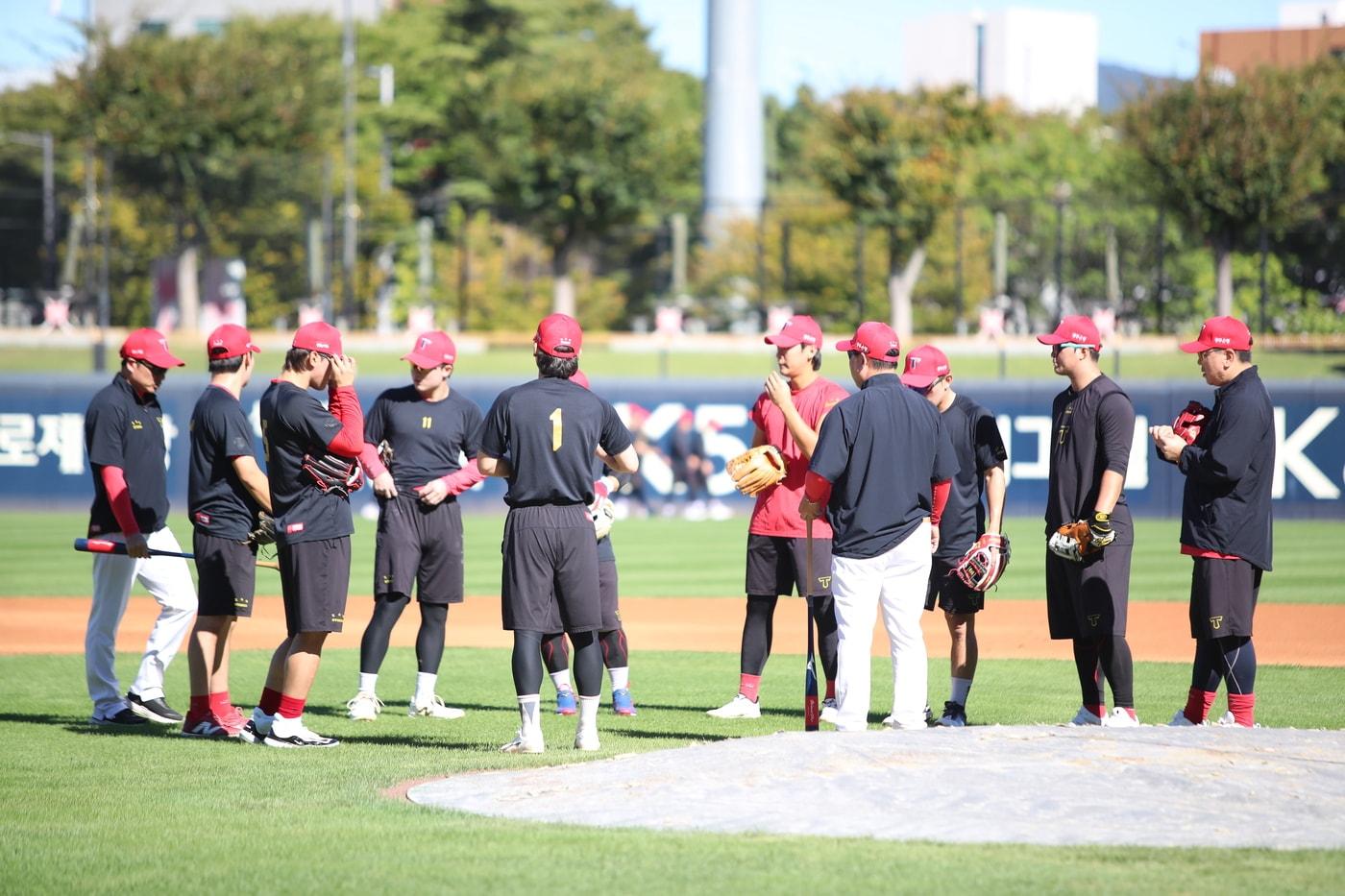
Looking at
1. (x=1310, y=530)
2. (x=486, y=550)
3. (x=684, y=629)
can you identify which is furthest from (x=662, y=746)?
(x=1310, y=530)

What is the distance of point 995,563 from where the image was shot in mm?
8375

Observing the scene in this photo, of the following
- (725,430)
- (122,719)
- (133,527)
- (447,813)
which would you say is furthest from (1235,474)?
(725,430)

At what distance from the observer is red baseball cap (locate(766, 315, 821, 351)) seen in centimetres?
841

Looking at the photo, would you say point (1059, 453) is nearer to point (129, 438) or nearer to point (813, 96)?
point (129, 438)

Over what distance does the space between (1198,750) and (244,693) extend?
610 centimetres

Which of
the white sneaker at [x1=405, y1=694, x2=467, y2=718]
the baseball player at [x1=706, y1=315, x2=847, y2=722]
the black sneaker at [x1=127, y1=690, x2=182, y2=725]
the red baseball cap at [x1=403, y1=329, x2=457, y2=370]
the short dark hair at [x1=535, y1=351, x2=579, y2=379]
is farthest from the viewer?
the red baseball cap at [x1=403, y1=329, x2=457, y2=370]

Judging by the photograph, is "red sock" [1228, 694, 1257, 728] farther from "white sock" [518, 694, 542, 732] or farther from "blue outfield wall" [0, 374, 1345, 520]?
"blue outfield wall" [0, 374, 1345, 520]

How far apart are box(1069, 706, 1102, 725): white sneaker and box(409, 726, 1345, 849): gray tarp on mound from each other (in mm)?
1434

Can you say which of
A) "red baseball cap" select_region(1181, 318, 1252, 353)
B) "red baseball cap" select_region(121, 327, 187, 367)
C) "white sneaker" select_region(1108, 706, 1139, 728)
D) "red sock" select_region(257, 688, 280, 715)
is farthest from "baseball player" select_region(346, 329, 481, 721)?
"red baseball cap" select_region(1181, 318, 1252, 353)

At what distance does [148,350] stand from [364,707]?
2.30 metres

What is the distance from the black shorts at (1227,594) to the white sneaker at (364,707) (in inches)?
176

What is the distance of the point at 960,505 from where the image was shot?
348 inches

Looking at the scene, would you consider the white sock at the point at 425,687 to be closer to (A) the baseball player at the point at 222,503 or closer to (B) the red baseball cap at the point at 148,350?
(A) the baseball player at the point at 222,503

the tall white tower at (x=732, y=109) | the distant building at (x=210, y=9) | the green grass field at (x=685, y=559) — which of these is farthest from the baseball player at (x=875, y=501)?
the distant building at (x=210, y=9)
